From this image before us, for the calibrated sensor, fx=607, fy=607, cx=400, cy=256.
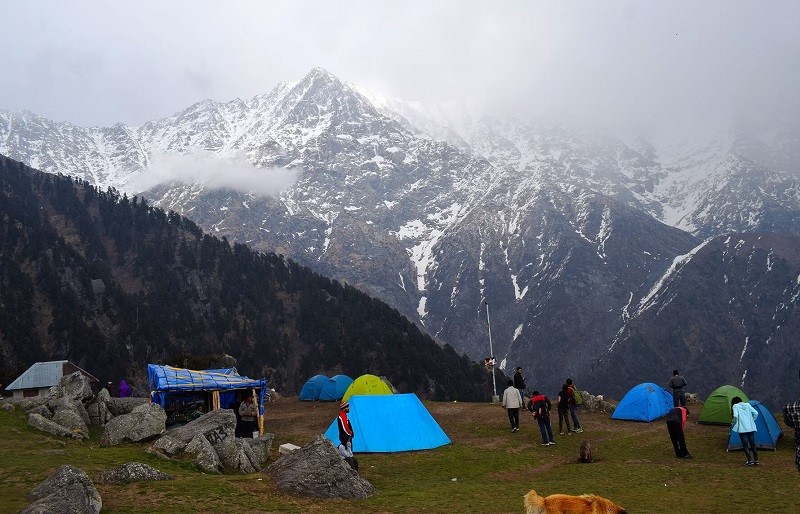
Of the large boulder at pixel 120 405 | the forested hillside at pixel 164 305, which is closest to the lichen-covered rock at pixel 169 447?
the large boulder at pixel 120 405

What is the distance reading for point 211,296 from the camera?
147 metres

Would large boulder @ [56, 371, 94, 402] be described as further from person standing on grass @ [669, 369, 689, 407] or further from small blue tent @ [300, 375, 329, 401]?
person standing on grass @ [669, 369, 689, 407]

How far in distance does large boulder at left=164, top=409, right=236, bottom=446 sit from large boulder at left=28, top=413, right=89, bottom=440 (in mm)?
7564

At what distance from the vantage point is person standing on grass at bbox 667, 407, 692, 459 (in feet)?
71.7

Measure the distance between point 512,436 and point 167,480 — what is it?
56.5ft

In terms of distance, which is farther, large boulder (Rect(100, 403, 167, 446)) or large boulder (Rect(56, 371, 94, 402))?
large boulder (Rect(56, 371, 94, 402))

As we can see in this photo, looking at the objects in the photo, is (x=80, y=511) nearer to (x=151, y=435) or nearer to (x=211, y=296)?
(x=151, y=435)

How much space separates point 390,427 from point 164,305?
123119 millimetres

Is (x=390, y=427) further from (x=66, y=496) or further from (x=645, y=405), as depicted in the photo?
(x=66, y=496)

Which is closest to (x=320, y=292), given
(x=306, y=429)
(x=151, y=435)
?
(x=306, y=429)

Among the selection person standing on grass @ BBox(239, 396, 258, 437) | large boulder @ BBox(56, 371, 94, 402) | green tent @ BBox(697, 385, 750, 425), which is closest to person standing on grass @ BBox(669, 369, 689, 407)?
green tent @ BBox(697, 385, 750, 425)

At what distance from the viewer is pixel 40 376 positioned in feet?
206

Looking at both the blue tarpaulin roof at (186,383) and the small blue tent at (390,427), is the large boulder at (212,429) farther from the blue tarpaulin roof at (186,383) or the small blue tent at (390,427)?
the blue tarpaulin roof at (186,383)

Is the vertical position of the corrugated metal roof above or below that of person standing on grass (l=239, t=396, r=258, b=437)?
above
